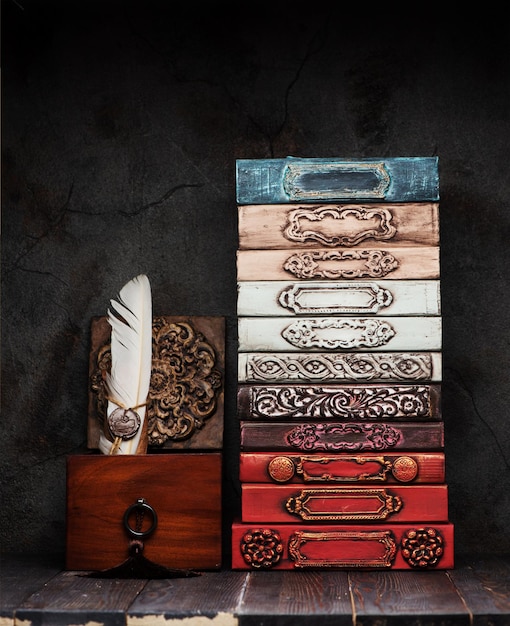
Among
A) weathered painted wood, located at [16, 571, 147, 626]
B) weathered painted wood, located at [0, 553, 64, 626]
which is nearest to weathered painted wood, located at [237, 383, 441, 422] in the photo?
weathered painted wood, located at [16, 571, 147, 626]

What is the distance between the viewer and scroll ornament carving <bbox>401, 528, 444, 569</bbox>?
202 cm

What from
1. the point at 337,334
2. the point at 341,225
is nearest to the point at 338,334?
the point at 337,334

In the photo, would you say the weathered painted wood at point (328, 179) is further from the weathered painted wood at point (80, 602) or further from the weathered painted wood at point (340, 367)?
the weathered painted wood at point (80, 602)

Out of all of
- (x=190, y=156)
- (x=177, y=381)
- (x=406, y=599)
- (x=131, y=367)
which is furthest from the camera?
(x=190, y=156)

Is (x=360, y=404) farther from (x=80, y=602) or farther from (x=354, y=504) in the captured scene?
(x=80, y=602)

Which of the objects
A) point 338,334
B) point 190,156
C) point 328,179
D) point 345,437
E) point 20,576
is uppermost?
point 190,156

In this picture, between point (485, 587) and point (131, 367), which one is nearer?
point (485, 587)

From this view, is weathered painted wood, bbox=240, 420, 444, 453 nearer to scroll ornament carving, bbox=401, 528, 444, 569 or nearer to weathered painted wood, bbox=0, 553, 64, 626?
scroll ornament carving, bbox=401, 528, 444, 569

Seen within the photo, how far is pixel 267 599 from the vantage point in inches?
70.9

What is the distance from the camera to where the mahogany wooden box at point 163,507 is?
2.04 meters

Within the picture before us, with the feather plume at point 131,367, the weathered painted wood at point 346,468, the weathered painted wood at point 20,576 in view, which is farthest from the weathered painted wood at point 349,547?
the weathered painted wood at point 20,576

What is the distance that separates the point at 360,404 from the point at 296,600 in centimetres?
50

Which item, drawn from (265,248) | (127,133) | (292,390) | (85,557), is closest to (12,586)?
(85,557)

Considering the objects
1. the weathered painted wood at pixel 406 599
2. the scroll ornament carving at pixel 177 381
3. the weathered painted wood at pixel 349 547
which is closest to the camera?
the weathered painted wood at pixel 406 599
